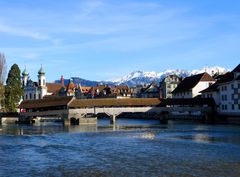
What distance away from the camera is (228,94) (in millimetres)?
69250

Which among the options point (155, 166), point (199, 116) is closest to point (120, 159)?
point (155, 166)

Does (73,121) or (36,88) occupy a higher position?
(36,88)

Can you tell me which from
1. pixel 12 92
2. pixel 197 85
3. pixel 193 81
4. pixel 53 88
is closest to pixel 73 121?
pixel 12 92

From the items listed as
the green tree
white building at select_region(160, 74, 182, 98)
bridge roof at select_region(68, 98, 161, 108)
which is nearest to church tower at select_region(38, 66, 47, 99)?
white building at select_region(160, 74, 182, 98)

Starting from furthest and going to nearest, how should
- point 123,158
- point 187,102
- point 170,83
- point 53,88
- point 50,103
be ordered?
point 53,88, point 170,83, point 50,103, point 187,102, point 123,158

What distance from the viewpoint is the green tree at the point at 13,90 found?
8536 centimetres

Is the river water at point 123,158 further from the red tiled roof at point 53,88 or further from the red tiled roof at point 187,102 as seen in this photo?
the red tiled roof at point 53,88

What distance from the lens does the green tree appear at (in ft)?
280

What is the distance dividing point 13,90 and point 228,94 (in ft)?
138

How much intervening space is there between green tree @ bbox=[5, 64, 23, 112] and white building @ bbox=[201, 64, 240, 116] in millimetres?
38414

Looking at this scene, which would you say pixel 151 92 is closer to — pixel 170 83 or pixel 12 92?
pixel 170 83

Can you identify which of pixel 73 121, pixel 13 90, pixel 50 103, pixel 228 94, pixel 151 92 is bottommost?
pixel 73 121

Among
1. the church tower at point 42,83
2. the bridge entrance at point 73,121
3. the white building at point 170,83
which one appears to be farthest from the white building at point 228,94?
the church tower at point 42,83

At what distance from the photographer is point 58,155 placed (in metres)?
28.6
